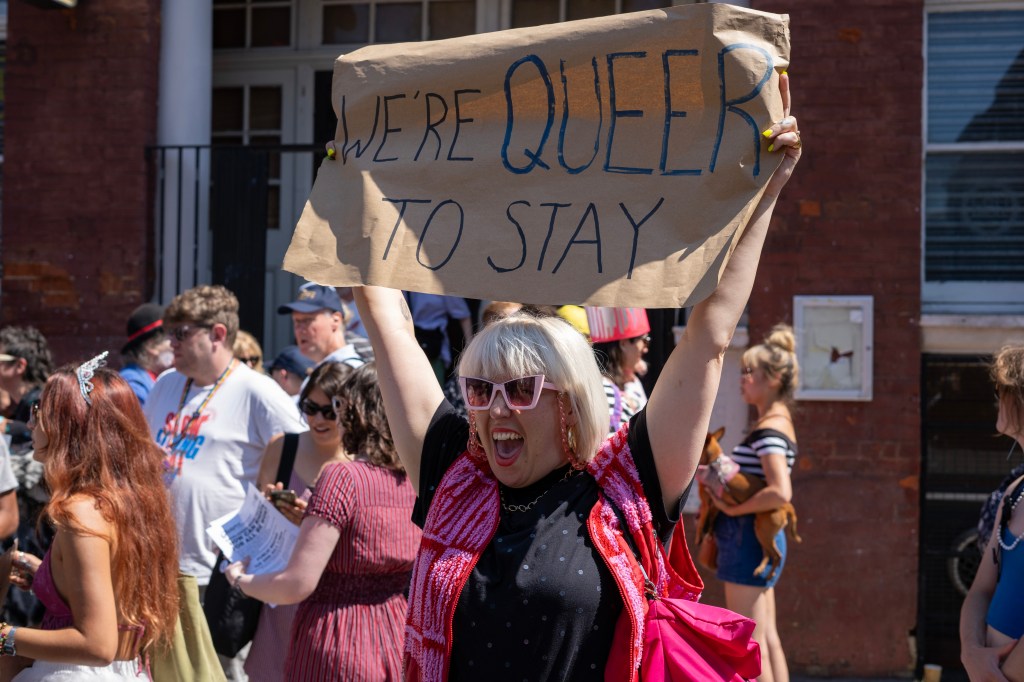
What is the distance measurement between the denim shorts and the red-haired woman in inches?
113

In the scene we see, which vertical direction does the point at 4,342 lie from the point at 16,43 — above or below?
below

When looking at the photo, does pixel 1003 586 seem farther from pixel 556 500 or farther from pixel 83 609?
pixel 83 609

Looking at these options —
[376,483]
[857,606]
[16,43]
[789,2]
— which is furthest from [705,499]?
[16,43]

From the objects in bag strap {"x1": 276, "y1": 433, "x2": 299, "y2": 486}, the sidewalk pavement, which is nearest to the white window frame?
the sidewalk pavement

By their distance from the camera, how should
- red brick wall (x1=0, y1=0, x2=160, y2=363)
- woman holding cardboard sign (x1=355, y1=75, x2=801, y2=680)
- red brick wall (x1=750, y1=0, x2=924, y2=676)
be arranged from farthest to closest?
red brick wall (x1=0, y1=0, x2=160, y2=363), red brick wall (x1=750, y1=0, x2=924, y2=676), woman holding cardboard sign (x1=355, y1=75, x2=801, y2=680)

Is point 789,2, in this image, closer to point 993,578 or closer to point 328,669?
point 993,578

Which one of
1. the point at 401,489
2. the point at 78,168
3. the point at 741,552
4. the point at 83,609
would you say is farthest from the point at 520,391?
the point at 78,168

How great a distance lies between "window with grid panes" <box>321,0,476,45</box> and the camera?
331 inches

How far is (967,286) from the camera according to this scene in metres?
7.27

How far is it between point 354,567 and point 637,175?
1.65 meters

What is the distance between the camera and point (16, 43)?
7.82m

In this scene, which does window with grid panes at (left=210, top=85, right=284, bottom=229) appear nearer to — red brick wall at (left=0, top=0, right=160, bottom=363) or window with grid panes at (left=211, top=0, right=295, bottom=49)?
window with grid panes at (left=211, top=0, right=295, bottom=49)

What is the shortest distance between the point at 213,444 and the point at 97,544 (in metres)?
1.71

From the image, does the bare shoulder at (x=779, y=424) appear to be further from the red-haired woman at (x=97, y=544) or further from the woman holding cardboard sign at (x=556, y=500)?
the woman holding cardboard sign at (x=556, y=500)
